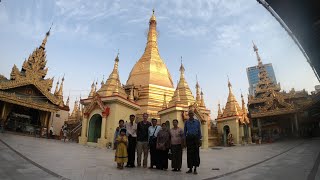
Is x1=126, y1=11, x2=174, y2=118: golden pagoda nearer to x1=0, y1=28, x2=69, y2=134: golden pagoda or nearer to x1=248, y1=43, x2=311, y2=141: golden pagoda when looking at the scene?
x1=0, y1=28, x2=69, y2=134: golden pagoda

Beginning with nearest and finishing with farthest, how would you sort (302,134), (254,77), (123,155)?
1. (123,155)
2. (302,134)
3. (254,77)

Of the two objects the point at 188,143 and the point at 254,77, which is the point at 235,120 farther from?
the point at 254,77

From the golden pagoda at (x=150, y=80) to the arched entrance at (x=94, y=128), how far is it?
544 centimetres

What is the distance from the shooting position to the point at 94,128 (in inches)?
674

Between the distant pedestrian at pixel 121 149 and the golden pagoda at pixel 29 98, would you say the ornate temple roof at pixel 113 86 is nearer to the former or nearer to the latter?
the golden pagoda at pixel 29 98

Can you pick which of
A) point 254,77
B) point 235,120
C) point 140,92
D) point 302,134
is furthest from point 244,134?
point 254,77

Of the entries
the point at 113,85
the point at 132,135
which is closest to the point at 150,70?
the point at 113,85

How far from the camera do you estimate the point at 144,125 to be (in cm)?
707

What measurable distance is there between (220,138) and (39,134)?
18095mm

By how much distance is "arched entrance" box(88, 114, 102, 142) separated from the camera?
16622 mm

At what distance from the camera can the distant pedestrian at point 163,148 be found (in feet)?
21.8

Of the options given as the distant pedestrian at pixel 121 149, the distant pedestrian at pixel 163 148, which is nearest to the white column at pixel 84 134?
the distant pedestrian at pixel 121 149

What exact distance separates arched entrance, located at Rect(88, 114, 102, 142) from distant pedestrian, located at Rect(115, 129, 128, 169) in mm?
10727

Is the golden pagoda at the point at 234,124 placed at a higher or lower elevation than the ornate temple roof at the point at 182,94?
lower
